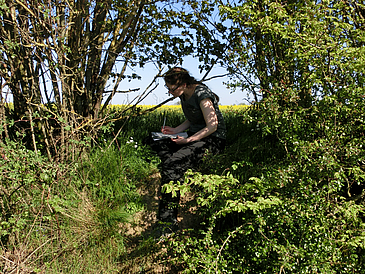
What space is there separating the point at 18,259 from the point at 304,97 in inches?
123

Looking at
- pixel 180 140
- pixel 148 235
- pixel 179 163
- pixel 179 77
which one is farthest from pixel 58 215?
pixel 179 77

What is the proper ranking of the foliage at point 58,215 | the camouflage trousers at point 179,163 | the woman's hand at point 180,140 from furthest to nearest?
the woman's hand at point 180,140, the camouflage trousers at point 179,163, the foliage at point 58,215

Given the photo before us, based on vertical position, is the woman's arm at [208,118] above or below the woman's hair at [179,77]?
below

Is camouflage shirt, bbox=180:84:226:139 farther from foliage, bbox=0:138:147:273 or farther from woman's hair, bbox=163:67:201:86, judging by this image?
foliage, bbox=0:138:147:273

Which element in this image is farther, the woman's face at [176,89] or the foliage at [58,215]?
the woman's face at [176,89]

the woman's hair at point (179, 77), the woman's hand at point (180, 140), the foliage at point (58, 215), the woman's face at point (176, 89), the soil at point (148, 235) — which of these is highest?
the woman's hair at point (179, 77)

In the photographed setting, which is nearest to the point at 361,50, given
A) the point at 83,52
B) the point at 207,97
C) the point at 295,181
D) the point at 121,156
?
the point at 295,181

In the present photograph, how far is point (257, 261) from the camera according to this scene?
243 cm

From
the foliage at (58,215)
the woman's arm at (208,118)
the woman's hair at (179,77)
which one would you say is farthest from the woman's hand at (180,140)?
the foliage at (58,215)

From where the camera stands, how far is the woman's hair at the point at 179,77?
11.0 ft

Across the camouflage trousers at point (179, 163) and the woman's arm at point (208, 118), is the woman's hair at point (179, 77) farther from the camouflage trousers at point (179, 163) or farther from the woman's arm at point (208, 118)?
the camouflage trousers at point (179, 163)

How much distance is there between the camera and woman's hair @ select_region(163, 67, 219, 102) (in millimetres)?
3355

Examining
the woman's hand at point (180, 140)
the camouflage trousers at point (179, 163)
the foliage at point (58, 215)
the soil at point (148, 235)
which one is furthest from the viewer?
the woman's hand at point (180, 140)

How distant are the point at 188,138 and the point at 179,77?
0.67m
